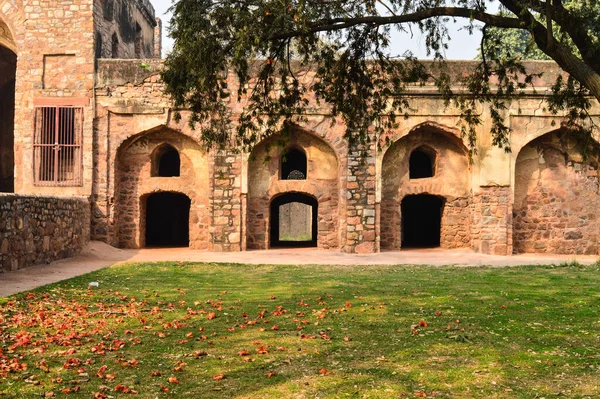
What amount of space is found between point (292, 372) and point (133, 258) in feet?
34.8

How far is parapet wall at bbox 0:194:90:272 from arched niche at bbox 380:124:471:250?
8.00 metres

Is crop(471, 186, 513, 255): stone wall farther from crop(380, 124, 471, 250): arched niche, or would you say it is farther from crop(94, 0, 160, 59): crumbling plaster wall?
crop(94, 0, 160, 59): crumbling plaster wall

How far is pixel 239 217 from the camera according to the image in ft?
52.0

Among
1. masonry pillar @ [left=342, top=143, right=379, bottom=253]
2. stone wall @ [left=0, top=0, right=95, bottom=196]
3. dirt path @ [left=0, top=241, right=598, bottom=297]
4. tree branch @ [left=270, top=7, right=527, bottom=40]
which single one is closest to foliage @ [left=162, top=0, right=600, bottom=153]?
tree branch @ [left=270, top=7, right=527, bottom=40]

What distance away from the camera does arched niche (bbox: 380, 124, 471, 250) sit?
16344 mm

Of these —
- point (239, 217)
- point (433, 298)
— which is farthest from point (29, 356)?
point (239, 217)

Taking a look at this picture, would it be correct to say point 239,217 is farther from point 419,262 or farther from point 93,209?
point 419,262

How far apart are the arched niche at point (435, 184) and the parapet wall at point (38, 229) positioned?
800 centimetres

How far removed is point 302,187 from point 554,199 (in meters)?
7.00

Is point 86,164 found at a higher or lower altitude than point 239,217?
higher

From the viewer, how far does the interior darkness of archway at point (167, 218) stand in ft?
65.3

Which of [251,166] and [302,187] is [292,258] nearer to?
[302,187]

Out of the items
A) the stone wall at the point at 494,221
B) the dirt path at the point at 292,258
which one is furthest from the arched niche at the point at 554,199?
the dirt path at the point at 292,258

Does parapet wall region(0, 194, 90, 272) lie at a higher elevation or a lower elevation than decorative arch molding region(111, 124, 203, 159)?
lower
